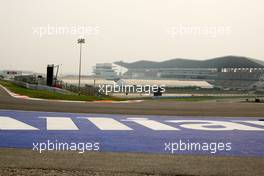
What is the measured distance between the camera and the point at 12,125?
9.20m

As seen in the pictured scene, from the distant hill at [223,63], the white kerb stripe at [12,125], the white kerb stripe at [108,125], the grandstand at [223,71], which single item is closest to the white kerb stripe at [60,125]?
the white kerb stripe at [12,125]

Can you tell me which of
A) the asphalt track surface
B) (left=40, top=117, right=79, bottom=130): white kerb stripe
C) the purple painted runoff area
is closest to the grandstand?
(left=40, top=117, right=79, bottom=130): white kerb stripe

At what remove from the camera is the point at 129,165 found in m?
5.48

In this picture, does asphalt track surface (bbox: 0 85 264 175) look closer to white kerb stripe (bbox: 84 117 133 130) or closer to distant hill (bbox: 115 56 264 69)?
Result: white kerb stripe (bbox: 84 117 133 130)

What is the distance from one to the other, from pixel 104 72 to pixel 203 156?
19221cm

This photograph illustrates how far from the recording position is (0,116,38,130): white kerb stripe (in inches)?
Answer: 344

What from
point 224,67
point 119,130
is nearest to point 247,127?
point 119,130

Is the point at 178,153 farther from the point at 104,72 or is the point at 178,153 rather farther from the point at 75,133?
the point at 104,72

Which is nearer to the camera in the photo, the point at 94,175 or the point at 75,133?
the point at 94,175

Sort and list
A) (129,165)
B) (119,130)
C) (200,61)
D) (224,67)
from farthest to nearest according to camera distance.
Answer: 1. (200,61)
2. (224,67)
3. (119,130)
4. (129,165)

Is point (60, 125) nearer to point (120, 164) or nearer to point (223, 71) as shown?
point (120, 164)

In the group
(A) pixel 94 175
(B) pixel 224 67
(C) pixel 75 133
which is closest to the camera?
(A) pixel 94 175

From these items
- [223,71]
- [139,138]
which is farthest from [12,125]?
[223,71]

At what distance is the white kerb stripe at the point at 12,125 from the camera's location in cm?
875
